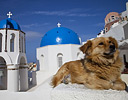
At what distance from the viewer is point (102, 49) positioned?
1928 mm

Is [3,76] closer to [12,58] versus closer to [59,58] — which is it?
[12,58]

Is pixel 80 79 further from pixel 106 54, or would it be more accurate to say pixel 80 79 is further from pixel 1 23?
pixel 1 23

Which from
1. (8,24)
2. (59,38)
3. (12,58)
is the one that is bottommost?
(12,58)

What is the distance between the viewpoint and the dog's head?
1898 millimetres

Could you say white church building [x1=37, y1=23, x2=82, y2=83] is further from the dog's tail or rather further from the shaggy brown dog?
the shaggy brown dog

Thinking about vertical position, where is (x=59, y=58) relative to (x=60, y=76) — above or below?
above

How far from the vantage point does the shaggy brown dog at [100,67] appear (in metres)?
1.67

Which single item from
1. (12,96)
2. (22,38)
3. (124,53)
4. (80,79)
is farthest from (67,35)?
(80,79)

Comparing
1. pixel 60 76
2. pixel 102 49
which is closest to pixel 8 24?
pixel 60 76

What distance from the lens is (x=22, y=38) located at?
1477 cm

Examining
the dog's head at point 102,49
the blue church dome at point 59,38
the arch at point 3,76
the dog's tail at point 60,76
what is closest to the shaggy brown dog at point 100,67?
the dog's head at point 102,49

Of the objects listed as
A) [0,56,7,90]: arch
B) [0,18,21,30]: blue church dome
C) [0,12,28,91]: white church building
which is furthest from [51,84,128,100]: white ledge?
[0,56,7,90]: arch

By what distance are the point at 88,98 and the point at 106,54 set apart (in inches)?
34.4

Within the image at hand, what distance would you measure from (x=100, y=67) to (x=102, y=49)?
32 centimetres
